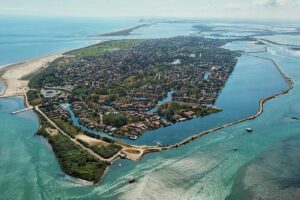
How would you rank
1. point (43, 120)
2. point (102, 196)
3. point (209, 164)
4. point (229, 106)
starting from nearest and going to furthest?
point (102, 196) < point (209, 164) < point (43, 120) < point (229, 106)

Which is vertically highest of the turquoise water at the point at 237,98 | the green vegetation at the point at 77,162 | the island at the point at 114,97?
the green vegetation at the point at 77,162

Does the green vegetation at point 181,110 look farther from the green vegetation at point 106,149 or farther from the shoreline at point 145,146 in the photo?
the green vegetation at point 106,149

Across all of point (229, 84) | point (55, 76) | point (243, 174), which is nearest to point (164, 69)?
point (229, 84)

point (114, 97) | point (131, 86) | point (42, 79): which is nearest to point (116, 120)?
point (114, 97)

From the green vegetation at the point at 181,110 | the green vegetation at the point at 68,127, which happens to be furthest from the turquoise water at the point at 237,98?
the green vegetation at the point at 68,127

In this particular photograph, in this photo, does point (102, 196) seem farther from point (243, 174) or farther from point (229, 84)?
point (229, 84)

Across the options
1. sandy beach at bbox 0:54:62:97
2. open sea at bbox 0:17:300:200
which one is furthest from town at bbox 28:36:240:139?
open sea at bbox 0:17:300:200

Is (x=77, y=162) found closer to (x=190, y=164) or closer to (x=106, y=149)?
(x=106, y=149)
